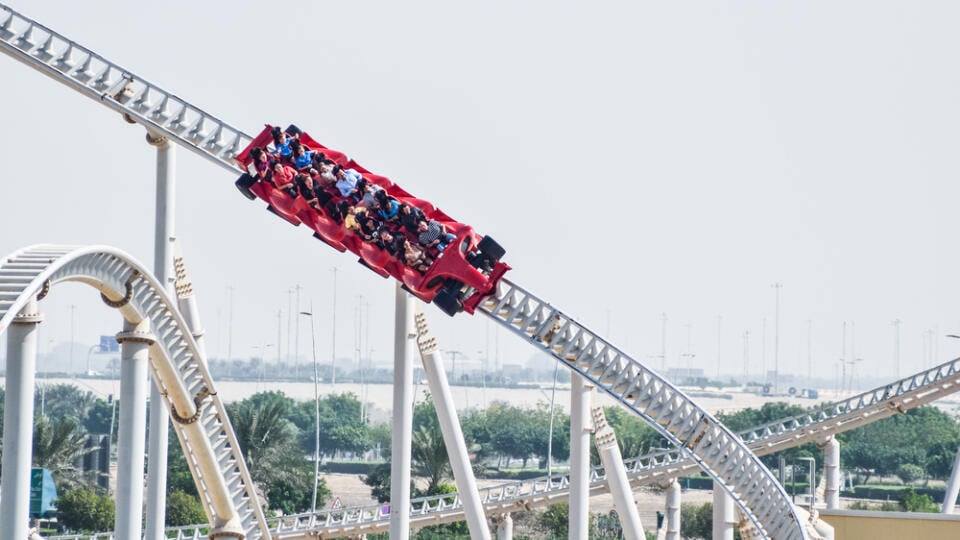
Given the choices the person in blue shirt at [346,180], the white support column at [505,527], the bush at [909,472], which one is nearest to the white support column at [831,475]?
the white support column at [505,527]

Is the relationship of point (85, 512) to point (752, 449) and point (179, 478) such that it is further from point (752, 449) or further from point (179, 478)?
point (752, 449)

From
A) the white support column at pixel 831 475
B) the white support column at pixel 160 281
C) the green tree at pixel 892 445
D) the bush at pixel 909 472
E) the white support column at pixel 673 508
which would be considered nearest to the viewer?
the white support column at pixel 160 281

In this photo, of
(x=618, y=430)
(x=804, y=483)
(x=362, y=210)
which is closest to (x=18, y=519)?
(x=362, y=210)

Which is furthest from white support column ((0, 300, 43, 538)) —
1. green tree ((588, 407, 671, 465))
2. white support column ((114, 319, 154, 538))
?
green tree ((588, 407, 671, 465))

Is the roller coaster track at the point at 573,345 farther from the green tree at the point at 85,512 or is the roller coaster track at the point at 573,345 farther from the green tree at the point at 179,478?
the green tree at the point at 179,478

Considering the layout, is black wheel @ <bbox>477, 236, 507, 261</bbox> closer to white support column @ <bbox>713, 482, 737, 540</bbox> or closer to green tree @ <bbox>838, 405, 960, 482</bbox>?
white support column @ <bbox>713, 482, 737, 540</bbox>

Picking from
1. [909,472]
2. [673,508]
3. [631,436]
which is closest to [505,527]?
[673,508]
